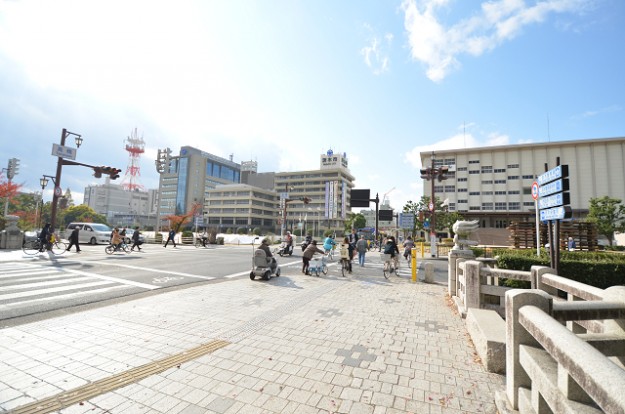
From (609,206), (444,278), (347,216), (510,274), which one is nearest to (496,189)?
(609,206)

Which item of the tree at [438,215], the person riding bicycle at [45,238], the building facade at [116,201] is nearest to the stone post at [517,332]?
the person riding bicycle at [45,238]

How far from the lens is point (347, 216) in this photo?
98250mm

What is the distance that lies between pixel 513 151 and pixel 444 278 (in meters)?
63.6

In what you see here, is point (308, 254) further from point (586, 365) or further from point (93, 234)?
point (93, 234)

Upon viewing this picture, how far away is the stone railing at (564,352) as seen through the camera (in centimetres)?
127

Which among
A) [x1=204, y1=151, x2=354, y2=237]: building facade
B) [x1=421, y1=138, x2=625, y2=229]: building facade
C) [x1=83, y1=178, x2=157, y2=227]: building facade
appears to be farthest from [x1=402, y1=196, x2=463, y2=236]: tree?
[x1=83, y1=178, x2=157, y2=227]: building facade

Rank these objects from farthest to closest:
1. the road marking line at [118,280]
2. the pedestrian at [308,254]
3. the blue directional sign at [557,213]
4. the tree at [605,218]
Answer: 1. the tree at [605,218]
2. the pedestrian at [308,254]
3. the road marking line at [118,280]
4. the blue directional sign at [557,213]

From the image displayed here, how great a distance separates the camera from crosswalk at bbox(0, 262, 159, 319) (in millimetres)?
6379

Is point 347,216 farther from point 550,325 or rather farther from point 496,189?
point 550,325

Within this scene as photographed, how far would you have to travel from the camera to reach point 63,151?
1902 cm

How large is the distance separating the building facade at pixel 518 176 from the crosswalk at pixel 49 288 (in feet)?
194

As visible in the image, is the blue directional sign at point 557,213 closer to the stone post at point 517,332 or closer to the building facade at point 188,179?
the stone post at point 517,332

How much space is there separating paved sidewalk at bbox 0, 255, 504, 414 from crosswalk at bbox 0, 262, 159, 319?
4.17ft

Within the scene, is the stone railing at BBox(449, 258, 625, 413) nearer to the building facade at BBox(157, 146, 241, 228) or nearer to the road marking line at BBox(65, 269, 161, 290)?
the road marking line at BBox(65, 269, 161, 290)
